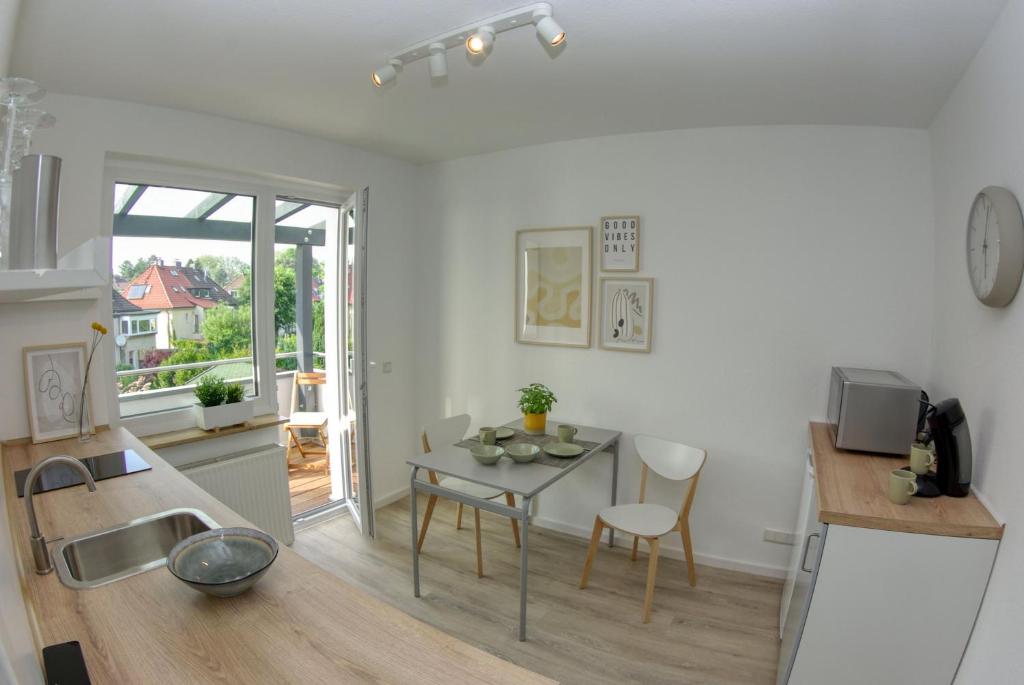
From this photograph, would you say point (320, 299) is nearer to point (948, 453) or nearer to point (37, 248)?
point (37, 248)

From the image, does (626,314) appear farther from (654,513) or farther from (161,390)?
(161,390)

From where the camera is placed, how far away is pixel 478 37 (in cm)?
176

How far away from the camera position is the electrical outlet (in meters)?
3.02

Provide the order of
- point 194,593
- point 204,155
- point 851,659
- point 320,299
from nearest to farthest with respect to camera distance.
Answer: point 194,593 → point 851,659 → point 204,155 → point 320,299

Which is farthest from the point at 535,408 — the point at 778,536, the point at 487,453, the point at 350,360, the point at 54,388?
the point at 54,388

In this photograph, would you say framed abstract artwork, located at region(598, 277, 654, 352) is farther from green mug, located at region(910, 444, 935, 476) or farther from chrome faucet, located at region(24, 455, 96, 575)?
chrome faucet, located at region(24, 455, 96, 575)

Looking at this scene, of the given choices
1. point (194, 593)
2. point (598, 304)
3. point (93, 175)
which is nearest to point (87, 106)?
point (93, 175)

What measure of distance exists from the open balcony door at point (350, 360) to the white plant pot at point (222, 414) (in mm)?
661

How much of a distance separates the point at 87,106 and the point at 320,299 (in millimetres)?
2147

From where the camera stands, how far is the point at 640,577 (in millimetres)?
3080

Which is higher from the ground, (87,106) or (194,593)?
(87,106)

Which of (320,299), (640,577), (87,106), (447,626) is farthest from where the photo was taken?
(320,299)

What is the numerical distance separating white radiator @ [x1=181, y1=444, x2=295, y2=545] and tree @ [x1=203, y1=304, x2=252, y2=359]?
653 mm

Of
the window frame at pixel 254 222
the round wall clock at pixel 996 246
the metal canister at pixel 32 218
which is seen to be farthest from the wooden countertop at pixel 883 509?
the window frame at pixel 254 222
